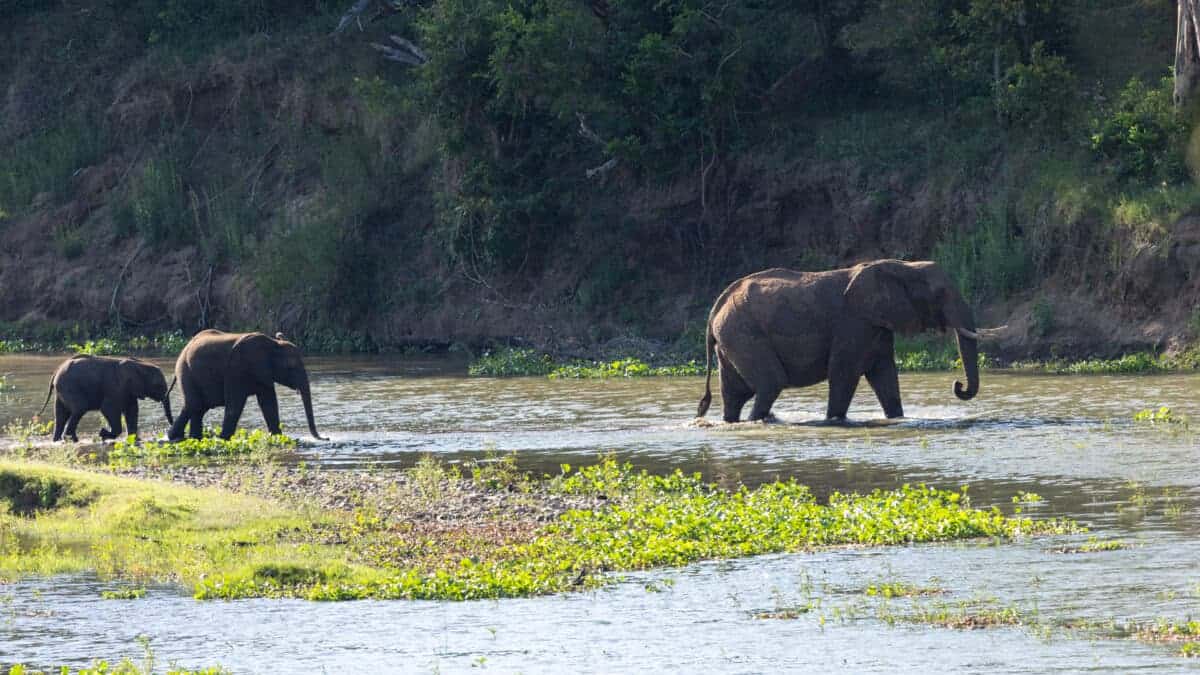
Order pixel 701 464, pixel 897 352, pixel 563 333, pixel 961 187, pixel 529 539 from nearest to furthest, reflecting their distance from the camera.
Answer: pixel 529 539
pixel 701 464
pixel 897 352
pixel 961 187
pixel 563 333

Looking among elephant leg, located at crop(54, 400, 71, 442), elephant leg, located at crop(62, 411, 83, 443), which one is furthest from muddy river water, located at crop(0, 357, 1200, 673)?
elephant leg, located at crop(54, 400, 71, 442)

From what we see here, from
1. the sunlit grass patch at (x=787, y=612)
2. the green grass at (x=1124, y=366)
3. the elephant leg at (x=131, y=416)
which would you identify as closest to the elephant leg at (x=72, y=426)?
the elephant leg at (x=131, y=416)

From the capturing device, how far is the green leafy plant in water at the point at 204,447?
21.7 metres

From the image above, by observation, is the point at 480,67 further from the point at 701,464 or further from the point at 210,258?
the point at 701,464

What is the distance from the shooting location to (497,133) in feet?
123

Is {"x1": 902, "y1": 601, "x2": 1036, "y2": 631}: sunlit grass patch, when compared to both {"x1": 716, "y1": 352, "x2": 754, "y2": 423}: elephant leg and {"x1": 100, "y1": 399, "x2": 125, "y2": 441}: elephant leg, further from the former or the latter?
{"x1": 100, "y1": 399, "x2": 125, "y2": 441}: elephant leg

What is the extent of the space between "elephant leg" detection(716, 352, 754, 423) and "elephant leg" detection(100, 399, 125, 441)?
312 inches

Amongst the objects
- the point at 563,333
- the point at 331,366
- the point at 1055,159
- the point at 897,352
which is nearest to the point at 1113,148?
the point at 1055,159

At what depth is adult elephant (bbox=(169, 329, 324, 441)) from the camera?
77.0 ft

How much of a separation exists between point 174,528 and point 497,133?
2272 centimetres

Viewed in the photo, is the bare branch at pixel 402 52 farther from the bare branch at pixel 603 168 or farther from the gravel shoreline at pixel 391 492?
the gravel shoreline at pixel 391 492

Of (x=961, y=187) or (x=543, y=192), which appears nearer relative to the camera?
(x=961, y=187)

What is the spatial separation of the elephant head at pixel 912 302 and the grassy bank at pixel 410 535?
6423 millimetres

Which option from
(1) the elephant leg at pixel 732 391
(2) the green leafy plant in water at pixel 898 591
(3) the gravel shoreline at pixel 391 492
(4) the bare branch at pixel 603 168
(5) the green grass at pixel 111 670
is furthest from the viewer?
(4) the bare branch at pixel 603 168
